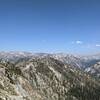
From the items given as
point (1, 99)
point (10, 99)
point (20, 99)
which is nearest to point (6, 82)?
point (20, 99)

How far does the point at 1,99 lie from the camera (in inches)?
4409

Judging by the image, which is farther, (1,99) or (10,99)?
(10,99)

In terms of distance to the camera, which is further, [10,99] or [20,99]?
[20,99]

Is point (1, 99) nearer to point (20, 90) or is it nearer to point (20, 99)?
point (20, 99)

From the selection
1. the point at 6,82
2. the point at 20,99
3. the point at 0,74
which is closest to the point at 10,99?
the point at 20,99

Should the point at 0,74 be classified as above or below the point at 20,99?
above

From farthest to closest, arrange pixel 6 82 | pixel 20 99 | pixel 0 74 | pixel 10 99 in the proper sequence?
pixel 0 74 < pixel 6 82 < pixel 20 99 < pixel 10 99

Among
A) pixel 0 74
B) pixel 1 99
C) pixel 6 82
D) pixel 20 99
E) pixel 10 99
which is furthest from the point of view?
pixel 0 74

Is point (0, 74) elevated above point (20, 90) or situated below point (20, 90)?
above

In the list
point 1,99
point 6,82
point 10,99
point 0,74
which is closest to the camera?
point 1,99

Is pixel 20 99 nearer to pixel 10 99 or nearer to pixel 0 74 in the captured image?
pixel 10 99

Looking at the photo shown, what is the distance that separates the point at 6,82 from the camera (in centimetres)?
18075

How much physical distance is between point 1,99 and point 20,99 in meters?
34.1

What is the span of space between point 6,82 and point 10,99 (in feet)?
176
